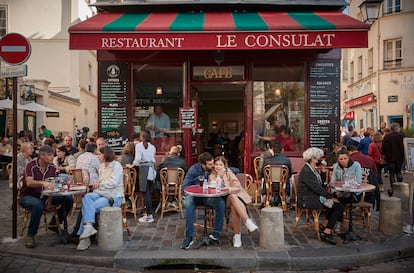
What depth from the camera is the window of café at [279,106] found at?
30.3 ft

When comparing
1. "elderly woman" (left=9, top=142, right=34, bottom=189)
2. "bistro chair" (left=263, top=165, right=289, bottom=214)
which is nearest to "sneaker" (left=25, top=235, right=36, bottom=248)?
"elderly woman" (left=9, top=142, right=34, bottom=189)

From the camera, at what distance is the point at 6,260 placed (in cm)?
514

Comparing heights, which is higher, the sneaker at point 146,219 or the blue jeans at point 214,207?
the blue jeans at point 214,207

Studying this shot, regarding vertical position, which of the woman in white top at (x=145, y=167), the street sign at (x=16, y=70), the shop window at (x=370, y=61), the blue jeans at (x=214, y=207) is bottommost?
the blue jeans at (x=214, y=207)

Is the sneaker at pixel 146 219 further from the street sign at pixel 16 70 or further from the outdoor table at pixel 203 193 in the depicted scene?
the street sign at pixel 16 70

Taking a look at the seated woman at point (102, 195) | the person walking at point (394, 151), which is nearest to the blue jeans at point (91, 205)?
the seated woman at point (102, 195)

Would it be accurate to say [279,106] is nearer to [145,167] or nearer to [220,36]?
[220,36]

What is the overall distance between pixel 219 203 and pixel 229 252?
73 centimetres

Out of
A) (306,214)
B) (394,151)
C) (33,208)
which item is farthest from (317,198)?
(394,151)

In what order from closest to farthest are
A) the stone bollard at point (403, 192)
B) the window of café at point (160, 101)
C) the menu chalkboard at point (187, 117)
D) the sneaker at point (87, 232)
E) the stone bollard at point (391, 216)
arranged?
the sneaker at point (87, 232) < the stone bollard at point (391, 216) < the stone bollard at point (403, 192) < the menu chalkboard at point (187, 117) < the window of café at point (160, 101)

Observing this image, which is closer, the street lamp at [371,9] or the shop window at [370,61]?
the street lamp at [371,9]

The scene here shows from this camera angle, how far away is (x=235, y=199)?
582 cm

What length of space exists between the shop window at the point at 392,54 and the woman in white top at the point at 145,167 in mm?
18877

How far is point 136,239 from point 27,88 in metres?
14.3
